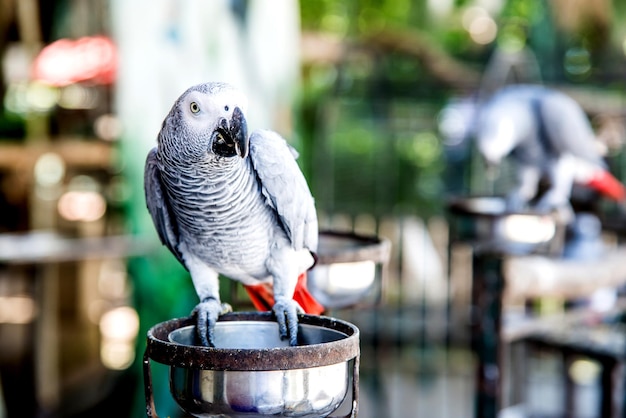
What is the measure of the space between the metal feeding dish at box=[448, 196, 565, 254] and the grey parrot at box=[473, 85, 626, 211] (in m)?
0.26

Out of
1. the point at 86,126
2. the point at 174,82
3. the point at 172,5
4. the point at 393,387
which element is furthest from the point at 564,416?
the point at 86,126

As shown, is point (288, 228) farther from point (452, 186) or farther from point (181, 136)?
point (452, 186)

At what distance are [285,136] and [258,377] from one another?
101 inches

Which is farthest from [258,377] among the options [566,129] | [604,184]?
[604,184]

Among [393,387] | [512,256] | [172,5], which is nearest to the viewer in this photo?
[512,256]

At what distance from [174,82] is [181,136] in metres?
1.89

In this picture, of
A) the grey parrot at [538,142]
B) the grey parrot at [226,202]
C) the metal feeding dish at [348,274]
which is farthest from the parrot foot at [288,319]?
the grey parrot at [538,142]

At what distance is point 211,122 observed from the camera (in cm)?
94

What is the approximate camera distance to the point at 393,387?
3.93 meters

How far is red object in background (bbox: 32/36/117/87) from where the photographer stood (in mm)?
4270

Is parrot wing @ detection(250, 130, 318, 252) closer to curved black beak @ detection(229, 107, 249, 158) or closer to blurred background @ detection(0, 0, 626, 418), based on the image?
curved black beak @ detection(229, 107, 249, 158)

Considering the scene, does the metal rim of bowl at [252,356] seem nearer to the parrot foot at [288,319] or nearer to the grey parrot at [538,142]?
the parrot foot at [288,319]

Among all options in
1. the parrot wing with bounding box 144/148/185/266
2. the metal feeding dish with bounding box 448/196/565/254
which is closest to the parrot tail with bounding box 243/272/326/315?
the parrot wing with bounding box 144/148/185/266

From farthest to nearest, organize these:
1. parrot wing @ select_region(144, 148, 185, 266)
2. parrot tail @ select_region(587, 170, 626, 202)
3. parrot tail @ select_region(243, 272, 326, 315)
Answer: parrot tail @ select_region(587, 170, 626, 202), parrot tail @ select_region(243, 272, 326, 315), parrot wing @ select_region(144, 148, 185, 266)
